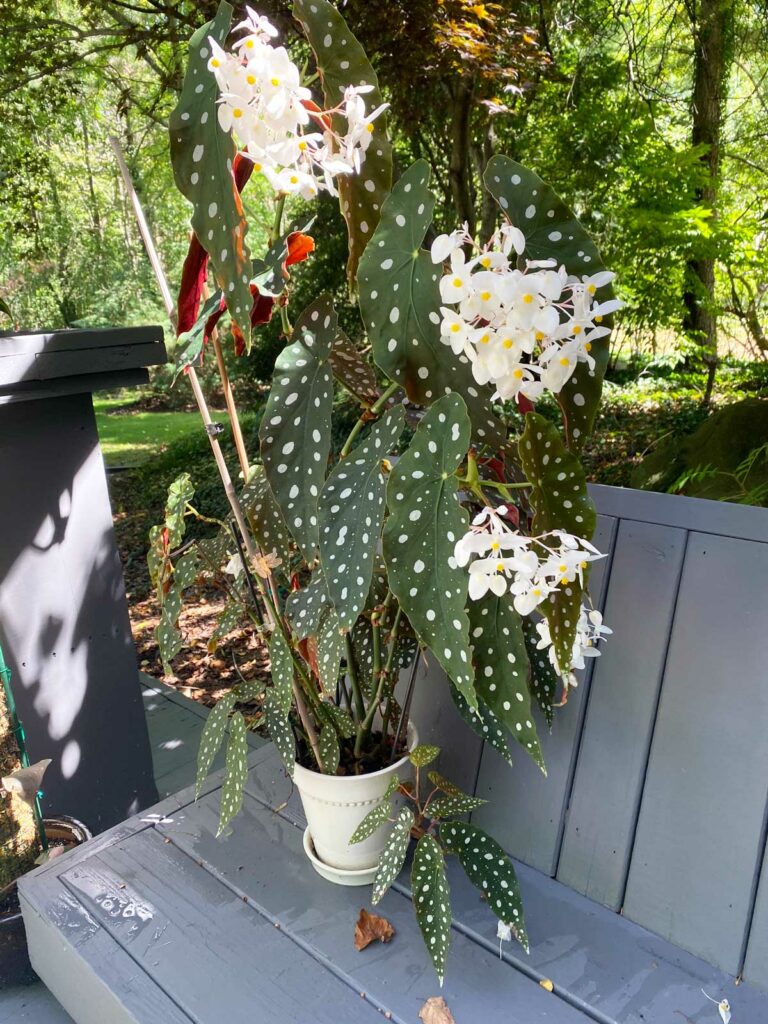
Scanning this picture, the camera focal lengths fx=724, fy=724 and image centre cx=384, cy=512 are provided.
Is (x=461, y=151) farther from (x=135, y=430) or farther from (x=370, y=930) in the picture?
(x=135, y=430)

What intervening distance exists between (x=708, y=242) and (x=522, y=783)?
3449mm

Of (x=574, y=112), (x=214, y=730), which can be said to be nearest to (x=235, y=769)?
(x=214, y=730)

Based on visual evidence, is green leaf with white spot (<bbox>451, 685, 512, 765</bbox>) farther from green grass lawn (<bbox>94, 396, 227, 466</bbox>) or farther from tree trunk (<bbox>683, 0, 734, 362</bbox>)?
green grass lawn (<bbox>94, 396, 227, 466</bbox>)

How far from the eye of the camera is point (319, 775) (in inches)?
39.6

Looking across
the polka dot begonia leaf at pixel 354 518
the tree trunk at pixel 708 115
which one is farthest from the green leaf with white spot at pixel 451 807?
the tree trunk at pixel 708 115

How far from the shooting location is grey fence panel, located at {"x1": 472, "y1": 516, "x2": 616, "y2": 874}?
40.1 inches

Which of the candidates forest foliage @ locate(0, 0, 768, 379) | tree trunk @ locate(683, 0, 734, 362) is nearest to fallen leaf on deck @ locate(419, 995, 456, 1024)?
forest foliage @ locate(0, 0, 768, 379)

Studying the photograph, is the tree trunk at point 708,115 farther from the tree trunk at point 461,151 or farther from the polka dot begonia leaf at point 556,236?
the polka dot begonia leaf at point 556,236

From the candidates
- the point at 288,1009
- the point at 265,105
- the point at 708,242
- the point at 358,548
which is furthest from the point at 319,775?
the point at 708,242

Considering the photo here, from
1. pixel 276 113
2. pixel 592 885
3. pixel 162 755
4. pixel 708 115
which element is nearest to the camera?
pixel 276 113

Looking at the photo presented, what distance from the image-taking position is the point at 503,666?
32.7 inches

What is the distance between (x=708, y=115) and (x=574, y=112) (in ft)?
3.95

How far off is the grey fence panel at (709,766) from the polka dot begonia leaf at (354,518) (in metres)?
0.43

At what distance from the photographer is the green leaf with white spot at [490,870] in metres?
0.87
